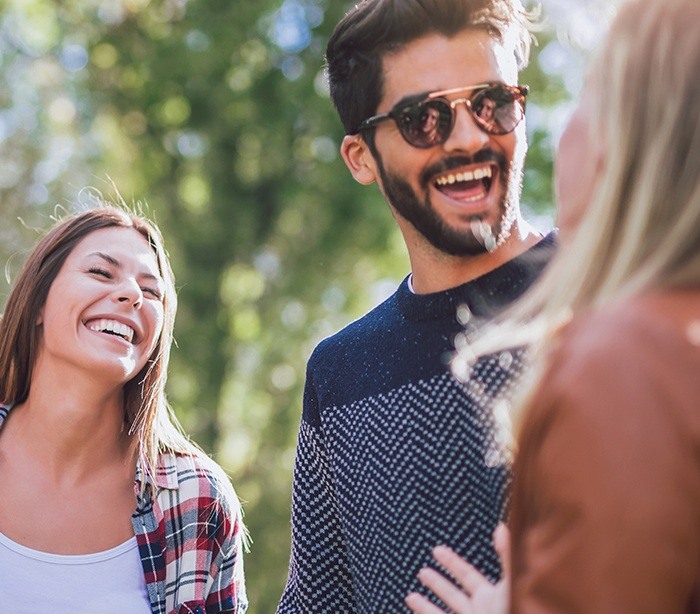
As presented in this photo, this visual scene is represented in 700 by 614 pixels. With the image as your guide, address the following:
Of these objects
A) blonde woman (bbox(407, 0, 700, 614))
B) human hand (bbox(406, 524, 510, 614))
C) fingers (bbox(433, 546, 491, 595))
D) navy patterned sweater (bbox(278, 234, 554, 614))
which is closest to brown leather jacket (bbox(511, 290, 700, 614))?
blonde woman (bbox(407, 0, 700, 614))

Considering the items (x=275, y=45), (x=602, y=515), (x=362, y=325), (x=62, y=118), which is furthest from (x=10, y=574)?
(x=275, y=45)

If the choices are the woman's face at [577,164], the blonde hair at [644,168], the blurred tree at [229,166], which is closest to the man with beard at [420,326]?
the woman's face at [577,164]

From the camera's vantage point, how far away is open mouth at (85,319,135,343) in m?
3.31

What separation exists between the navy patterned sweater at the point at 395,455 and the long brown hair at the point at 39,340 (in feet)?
2.79

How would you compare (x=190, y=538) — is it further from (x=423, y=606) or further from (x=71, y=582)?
(x=423, y=606)

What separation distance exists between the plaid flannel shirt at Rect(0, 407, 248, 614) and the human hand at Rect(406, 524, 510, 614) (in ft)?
4.40

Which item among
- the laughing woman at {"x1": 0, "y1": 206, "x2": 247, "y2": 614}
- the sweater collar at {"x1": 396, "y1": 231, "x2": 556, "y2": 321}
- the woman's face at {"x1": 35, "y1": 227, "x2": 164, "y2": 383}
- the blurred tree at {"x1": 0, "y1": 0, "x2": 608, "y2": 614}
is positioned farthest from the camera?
the blurred tree at {"x1": 0, "y1": 0, "x2": 608, "y2": 614}

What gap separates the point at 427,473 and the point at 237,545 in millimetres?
1264

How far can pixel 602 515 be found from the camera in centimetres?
110

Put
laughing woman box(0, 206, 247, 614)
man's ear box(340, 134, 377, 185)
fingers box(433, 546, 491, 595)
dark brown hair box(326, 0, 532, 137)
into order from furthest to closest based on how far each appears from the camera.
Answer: laughing woman box(0, 206, 247, 614), man's ear box(340, 134, 377, 185), dark brown hair box(326, 0, 532, 137), fingers box(433, 546, 491, 595)

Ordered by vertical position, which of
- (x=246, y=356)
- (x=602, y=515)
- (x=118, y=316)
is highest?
(x=246, y=356)

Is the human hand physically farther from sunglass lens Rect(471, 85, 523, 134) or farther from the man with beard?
sunglass lens Rect(471, 85, 523, 134)

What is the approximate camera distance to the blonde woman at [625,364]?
109 cm

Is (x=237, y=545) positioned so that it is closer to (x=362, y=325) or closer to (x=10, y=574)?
(x=10, y=574)
